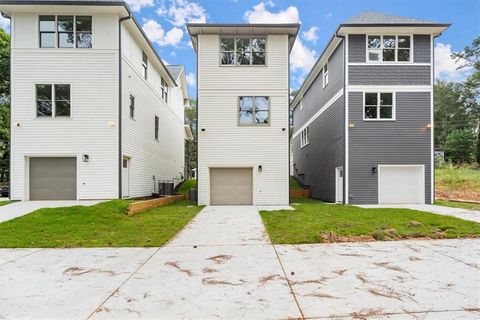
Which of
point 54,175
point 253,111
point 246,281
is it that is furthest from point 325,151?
point 246,281

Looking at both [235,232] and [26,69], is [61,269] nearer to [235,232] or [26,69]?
[235,232]

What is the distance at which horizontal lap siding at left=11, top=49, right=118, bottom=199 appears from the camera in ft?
40.3

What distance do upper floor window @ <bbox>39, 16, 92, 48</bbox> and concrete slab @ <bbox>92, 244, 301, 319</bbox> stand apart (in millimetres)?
10831

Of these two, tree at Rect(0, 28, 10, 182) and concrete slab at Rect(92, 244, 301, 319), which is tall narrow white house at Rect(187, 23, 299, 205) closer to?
concrete slab at Rect(92, 244, 301, 319)

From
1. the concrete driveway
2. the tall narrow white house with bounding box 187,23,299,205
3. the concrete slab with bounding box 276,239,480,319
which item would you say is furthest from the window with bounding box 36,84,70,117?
the concrete slab with bounding box 276,239,480,319

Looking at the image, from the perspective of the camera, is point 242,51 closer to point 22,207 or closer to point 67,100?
point 67,100

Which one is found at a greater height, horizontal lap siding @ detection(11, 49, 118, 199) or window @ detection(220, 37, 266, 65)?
window @ detection(220, 37, 266, 65)

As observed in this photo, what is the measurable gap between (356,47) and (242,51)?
5081 millimetres

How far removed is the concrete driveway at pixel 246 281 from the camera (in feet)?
10.7

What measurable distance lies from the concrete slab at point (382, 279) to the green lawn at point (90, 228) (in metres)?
3.21

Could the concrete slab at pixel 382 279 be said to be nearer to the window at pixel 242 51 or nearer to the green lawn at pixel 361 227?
the green lawn at pixel 361 227

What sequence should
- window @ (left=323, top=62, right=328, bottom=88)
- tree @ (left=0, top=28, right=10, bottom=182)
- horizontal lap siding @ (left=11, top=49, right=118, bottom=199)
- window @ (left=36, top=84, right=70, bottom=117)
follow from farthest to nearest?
tree @ (left=0, top=28, right=10, bottom=182) < window @ (left=323, top=62, right=328, bottom=88) < window @ (left=36, top=84, right=70, bottom=117) < horizontal lap siding @ (left=11, top=49, right=118, bottom=199)

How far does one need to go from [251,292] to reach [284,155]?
10.4m

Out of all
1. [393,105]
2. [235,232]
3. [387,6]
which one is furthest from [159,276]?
[387,6]
